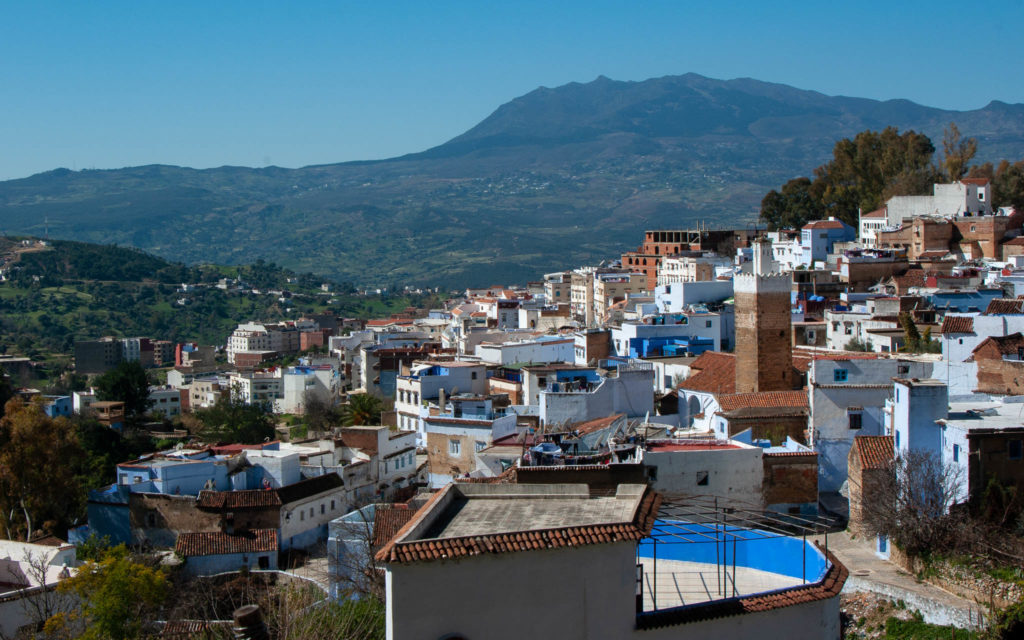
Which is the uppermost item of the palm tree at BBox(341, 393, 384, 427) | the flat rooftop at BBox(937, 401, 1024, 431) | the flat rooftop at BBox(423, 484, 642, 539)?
the flat rooftop at BBox(423, 484, 642, 539)

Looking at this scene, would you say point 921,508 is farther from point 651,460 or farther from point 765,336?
point 765,336

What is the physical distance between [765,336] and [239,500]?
10045 mm

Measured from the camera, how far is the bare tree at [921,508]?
45.2 ft

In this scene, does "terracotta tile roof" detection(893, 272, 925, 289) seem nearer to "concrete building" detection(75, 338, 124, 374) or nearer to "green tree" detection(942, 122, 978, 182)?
"green tree" detection(942, 122, 978, 182)

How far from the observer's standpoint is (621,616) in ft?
22.2

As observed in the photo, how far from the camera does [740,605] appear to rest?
283 inches

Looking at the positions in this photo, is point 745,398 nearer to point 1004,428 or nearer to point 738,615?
point 1004,428

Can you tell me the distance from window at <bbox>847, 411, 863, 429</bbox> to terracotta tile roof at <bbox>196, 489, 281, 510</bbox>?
932 centimetres

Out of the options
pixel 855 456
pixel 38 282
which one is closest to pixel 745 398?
pixel 855 456

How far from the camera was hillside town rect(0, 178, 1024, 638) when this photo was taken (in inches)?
275

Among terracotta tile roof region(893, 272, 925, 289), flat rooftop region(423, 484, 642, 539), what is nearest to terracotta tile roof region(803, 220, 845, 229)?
terracotta tile roof region(893, 272, 925, 289)

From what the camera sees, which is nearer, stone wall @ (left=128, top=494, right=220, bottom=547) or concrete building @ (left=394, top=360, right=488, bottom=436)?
stone wall @ (left=128, top=494, right=220, bottom=547)

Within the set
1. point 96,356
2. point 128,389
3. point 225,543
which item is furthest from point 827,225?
point 96,356

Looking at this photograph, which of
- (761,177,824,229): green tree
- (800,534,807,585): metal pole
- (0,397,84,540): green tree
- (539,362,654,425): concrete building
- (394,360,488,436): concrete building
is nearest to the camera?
(800,534,807,585): metal pole
